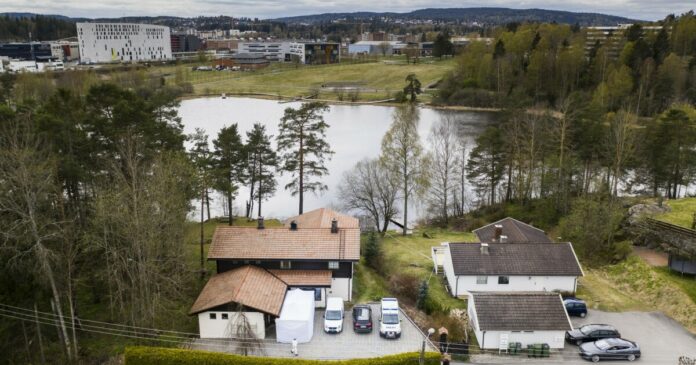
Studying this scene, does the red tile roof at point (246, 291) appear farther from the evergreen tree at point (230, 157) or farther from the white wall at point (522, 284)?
the evergreen tree at point (230, 157)

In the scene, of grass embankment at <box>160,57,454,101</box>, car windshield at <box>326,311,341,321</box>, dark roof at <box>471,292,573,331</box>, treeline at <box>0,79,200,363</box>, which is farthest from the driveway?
grass embankment at <box>160,57,454,101</box>

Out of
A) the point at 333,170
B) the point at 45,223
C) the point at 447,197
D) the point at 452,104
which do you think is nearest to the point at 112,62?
the point at 452,104

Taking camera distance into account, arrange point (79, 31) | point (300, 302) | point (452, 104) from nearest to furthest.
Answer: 1. point (300, 302)
2. point (452, 104)
3. point (79, 31)

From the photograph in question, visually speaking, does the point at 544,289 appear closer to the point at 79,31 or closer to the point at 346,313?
the point at 346,313

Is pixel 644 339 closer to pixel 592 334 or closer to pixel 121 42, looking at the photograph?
pixel 592 334

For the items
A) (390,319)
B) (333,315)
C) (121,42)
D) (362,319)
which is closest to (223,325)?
(333,315)
